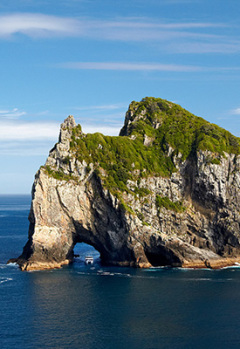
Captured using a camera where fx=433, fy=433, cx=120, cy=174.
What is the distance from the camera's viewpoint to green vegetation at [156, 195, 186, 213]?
4819 inches

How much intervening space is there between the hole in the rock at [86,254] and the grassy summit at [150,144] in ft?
75.7

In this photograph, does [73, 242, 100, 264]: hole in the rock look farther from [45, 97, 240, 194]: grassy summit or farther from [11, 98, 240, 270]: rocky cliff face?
[45, 97, 240, 194]: grassy summit

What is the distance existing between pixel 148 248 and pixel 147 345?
1985 inches

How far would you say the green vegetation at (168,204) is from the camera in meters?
122

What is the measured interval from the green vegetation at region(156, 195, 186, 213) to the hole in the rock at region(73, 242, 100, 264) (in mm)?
25586

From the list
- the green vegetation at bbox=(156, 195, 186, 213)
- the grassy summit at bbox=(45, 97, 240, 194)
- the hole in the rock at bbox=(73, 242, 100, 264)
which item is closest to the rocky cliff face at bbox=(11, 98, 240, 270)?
the green vegetation at bbox=(156, 195, 186, 213)

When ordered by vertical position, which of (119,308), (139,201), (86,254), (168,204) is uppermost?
(139,201)

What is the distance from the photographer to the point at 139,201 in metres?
121

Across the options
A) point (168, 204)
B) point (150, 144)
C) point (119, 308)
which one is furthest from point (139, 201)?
point (119, 308)

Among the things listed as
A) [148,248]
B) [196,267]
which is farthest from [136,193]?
[196,267]

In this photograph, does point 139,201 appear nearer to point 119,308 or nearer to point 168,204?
point 168,204

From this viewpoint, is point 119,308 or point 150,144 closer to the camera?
point 119,308

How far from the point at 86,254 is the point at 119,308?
62421 millimetres

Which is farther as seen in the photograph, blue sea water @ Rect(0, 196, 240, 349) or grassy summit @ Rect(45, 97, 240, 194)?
grassy summit @ Rect(45, 97, 240, 194)
